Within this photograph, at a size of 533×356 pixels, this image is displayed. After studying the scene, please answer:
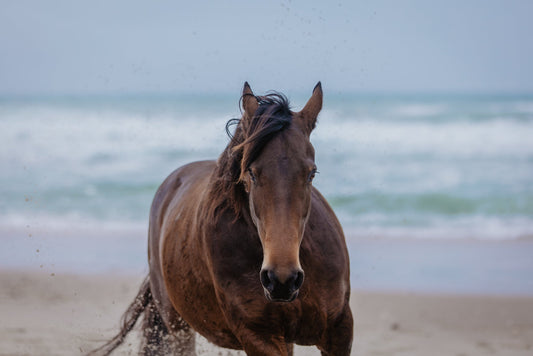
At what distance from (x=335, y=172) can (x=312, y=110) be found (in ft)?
40.5

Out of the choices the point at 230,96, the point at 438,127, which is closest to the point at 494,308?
the point at 438,127

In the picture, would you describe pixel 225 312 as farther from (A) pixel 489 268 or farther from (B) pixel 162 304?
(A) pixel 489 268

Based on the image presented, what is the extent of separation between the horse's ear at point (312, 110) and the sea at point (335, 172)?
9.33 ft

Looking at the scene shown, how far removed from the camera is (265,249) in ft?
8.04

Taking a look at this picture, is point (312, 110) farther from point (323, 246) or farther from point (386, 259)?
point (386, 259)

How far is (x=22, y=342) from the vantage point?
563 cm

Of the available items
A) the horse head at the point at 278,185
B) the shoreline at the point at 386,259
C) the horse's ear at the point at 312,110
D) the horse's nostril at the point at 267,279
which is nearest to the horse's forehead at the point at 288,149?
the horse head at the point at 278,185

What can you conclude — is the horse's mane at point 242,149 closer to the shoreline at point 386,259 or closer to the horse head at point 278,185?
the horse head at point 278,185

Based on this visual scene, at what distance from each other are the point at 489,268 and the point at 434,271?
0.68m

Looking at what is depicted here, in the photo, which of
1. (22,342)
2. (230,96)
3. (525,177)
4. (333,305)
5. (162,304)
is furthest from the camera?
(230,96)

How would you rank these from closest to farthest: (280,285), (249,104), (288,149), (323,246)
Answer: (280,285), (288,149), (249,104), (323,246)

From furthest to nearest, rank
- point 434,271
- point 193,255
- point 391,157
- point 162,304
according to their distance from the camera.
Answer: point 391,157 → point 434,271 → point 162,304 → point 193,255

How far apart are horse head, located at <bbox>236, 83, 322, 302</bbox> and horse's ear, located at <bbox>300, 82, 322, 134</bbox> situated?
0.13 ft

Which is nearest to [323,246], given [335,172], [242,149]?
[242,149]
